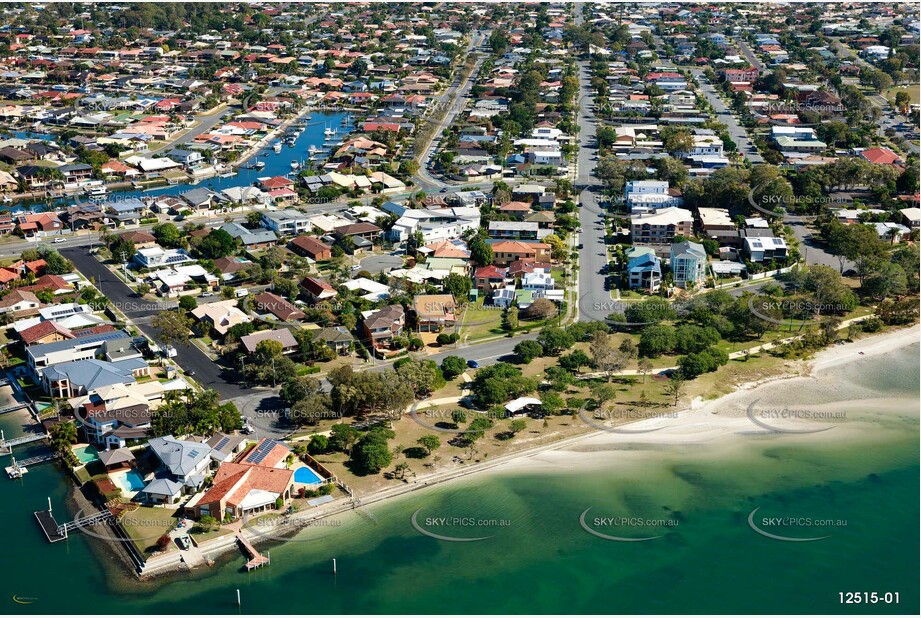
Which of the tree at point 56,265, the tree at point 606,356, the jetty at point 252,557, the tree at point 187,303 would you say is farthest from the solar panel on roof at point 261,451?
the tree at point 56,265

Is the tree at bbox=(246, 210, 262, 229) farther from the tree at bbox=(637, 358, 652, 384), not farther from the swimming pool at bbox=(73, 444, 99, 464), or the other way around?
the tree at bbox=(637, 358, 652, 384)

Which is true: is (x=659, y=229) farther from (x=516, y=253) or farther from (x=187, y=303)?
(x=187, y=303)

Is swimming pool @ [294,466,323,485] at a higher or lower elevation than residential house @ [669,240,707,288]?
lower

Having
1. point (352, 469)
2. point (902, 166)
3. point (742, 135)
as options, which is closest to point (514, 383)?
point (352, 469)

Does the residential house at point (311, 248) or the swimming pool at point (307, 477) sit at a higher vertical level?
the residential house at point (311, 248)

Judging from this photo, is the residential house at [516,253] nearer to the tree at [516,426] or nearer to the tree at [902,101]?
the tree at [516,426]

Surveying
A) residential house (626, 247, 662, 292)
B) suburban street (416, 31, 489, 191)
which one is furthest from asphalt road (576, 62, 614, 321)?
suburban street (416, 31, 489, 191)
